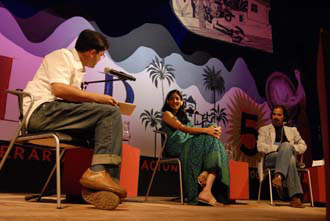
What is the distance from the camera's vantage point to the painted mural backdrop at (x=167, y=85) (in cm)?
339

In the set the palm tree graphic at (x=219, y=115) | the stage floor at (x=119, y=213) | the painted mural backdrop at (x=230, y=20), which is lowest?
the stage floor at (x=119, y=213)

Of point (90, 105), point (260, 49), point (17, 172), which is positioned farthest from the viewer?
point (260, 49)

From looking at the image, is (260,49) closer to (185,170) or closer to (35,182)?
(185,170)

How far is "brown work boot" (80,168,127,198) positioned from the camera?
5.66ft

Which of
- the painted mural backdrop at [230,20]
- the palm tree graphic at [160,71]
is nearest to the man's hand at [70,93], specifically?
the palm tree graphic at [160,71]

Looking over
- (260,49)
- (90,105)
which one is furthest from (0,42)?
(260,49)

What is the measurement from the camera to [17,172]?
3230 mm

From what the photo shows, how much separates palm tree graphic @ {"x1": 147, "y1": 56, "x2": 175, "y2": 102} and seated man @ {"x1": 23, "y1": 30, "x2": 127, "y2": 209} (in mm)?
2282

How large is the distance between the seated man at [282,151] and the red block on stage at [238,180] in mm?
239

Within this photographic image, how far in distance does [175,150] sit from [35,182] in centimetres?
124

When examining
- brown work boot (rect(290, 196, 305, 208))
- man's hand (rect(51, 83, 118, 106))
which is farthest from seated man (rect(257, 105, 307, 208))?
man's hand (rect(51, 83, 118, 106))

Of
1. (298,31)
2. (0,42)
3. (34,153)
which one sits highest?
(298,31)

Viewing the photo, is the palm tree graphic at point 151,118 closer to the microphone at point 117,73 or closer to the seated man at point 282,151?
the seated man at point 282,151

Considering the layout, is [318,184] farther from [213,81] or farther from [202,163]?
[202,163]
